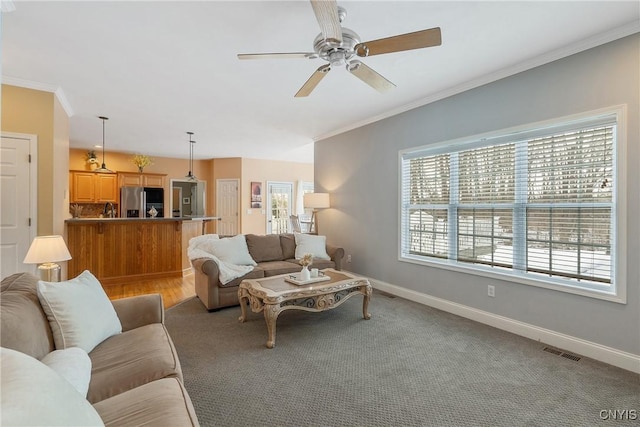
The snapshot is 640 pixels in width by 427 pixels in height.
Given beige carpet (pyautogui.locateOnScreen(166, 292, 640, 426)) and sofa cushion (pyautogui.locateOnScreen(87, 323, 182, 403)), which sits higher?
sofa cushion (pyautogui.locateOnScreen(87, 323, 182, 403))

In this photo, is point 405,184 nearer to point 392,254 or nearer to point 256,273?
point 392,254

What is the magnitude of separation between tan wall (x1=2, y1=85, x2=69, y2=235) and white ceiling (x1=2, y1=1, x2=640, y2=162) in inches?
5.5

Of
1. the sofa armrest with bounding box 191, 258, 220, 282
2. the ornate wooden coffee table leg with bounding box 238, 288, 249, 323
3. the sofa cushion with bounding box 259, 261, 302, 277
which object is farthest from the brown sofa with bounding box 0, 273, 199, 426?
the sofa cushion with bounding box 259, 261, 302, 277

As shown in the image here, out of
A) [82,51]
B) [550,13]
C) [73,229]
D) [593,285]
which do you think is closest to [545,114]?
[550,13]

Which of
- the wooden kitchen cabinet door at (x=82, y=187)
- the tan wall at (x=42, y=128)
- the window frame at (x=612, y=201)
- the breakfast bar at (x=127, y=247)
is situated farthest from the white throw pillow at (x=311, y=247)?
the wooden kitchen cabinet door at (x=82, y=187)

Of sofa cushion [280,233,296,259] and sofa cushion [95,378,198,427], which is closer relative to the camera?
sofa cushion [95,378,198,427]

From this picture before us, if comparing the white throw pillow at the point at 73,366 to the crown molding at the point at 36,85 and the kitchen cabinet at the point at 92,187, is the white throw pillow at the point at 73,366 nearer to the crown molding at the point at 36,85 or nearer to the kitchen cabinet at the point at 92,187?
the crown molding at the point at 36,85

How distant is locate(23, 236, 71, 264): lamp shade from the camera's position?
8.64ft

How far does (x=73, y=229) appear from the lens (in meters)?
4.74

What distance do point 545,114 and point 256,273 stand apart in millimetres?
3532

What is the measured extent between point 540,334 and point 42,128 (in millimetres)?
5620

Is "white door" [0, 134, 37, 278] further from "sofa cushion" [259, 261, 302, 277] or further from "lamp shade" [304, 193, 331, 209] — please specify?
"lamp shade" [304, 193, 331, 209]

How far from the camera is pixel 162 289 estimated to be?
476 cm

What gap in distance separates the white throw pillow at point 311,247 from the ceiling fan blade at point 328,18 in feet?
10.5
